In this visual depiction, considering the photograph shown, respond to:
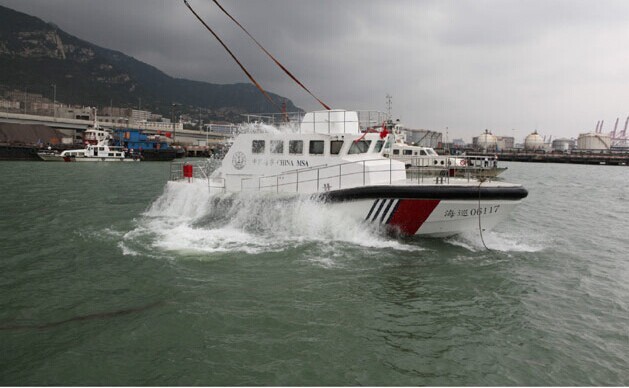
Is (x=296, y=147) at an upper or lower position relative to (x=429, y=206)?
upper

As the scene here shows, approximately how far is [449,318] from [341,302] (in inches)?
69.5

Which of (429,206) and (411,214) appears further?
(411,214)

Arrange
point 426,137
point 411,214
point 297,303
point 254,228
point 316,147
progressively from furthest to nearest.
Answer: point 426,137, point 316,147, point 254,228, point 411,214, point 297,303

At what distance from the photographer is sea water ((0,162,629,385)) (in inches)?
187

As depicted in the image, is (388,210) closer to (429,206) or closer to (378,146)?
(429,206)

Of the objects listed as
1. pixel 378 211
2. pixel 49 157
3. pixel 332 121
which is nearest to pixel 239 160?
pixel 332 121

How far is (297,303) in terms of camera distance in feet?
21.6

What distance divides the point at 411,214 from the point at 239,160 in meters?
5.83

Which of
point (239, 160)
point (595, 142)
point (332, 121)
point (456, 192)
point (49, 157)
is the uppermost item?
point (595, 142)

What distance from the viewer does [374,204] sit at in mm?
10172

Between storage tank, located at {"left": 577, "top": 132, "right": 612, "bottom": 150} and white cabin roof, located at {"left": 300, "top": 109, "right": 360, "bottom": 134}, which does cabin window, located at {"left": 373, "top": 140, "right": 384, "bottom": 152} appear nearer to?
white cabin roof, located at {"left": 300, "top": 109, "right": 360, "bottom": 134}

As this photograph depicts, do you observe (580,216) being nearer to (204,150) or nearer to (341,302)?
(341,302)

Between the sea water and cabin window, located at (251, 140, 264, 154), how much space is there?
5.54 feet

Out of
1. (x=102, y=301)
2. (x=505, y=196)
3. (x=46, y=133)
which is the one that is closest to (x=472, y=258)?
(x=505, y=196)
